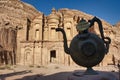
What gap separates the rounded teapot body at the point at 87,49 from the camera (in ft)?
28.5

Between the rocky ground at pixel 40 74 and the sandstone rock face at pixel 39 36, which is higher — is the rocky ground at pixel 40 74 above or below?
below

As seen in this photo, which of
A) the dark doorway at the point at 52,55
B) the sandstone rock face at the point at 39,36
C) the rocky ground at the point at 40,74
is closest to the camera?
the rocky ground at the point at 40,74

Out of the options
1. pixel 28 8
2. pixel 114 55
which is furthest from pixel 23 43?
pixel 114 55

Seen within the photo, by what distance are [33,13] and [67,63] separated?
1729 centimetres

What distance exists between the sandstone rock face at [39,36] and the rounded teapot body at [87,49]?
23385mm

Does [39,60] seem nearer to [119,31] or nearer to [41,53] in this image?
[41,53]

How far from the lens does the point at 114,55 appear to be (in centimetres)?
3841

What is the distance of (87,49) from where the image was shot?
28.3 feet

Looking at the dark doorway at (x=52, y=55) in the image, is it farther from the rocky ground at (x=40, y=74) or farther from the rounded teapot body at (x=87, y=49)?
the rounded teapot body at (x=87, y=49)

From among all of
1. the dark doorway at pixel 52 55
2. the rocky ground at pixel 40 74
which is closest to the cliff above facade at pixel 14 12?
the dark doorway at pixel 52 55

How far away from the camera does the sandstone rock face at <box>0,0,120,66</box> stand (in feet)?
109

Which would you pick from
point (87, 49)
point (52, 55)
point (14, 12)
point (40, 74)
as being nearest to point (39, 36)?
point (52, 55)

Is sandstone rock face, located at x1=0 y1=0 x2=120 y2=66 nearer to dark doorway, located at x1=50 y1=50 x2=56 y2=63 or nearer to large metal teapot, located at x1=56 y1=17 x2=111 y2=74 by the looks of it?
dark doorway, located at x1=50 y1=50 x2=56 y2=63

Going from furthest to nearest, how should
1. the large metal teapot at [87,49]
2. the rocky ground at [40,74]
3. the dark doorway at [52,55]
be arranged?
the dark doorway at [52,55], the rocky ground at [40,74], the large metal teapot at [87,49]
